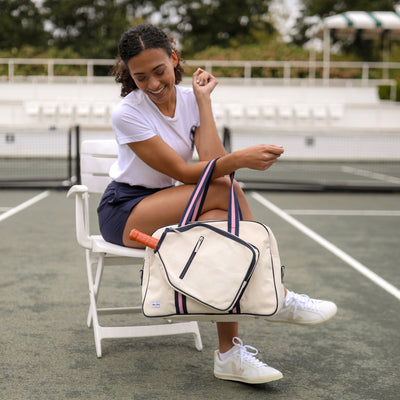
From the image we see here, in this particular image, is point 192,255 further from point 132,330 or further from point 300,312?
point 132,330

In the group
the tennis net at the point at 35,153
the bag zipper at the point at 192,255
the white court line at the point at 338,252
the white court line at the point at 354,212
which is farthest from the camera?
the tennis net at the point at 35,153

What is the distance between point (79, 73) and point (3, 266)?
18.3 metres

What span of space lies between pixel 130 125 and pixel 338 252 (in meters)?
3.45

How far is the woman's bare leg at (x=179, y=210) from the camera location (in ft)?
Result: 9.53

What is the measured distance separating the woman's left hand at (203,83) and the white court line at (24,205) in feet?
16.2

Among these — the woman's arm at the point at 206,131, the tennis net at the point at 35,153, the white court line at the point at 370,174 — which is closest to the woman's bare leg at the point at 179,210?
the woman's arm at the point at 206,131

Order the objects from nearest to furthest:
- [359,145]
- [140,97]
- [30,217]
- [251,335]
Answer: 1. [140,97]
2. [251,335]
3. [30,217]
4. [359,145]

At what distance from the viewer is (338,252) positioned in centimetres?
600

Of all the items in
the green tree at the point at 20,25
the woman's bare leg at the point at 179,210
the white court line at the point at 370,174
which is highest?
the green tree at the point at 20,25

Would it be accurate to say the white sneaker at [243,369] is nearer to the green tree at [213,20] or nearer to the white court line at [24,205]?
the white court line at [24,205]

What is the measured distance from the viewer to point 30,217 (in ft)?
25.5

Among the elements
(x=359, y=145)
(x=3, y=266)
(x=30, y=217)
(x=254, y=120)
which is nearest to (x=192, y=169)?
(x=3, y=266)

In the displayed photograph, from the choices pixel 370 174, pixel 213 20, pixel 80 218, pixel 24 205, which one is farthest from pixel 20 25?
pixel 80 218

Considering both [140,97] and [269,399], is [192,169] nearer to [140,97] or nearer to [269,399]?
[140,97]
